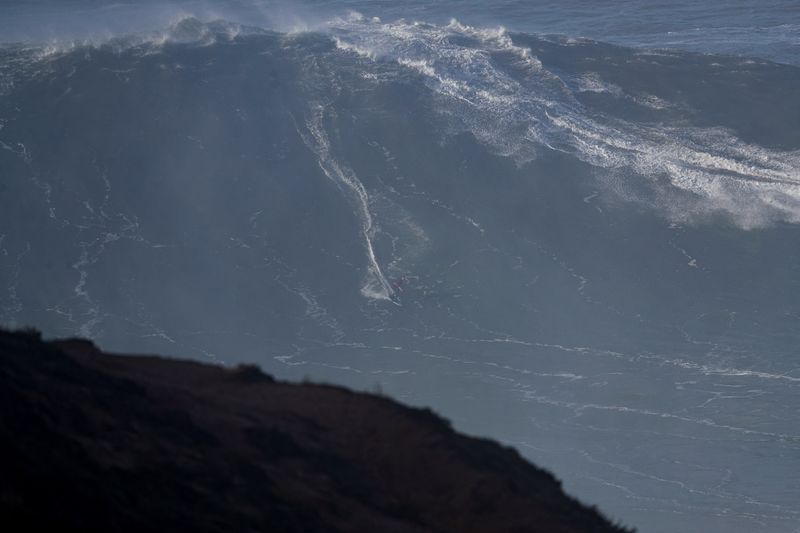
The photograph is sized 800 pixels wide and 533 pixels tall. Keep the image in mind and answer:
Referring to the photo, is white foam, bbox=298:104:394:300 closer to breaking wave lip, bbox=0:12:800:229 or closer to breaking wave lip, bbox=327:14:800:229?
breaking wave lip, bbox=0:12:800:229

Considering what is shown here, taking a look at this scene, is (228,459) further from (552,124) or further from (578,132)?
(552,124)

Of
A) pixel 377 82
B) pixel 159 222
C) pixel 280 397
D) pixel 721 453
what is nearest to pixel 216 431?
pixel 280 397

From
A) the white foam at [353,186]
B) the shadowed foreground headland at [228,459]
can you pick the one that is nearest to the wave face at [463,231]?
the white foam at [353,186]

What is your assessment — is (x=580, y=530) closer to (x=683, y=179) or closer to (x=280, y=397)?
(x=280, y=397)

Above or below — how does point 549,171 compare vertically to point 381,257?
above

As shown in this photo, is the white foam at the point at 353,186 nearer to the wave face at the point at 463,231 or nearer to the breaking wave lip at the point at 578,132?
the wave face at the point at 463,231

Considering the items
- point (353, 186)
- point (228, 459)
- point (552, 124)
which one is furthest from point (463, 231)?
point (228, 459)

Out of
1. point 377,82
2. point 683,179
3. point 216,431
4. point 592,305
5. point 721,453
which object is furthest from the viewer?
point 377,82

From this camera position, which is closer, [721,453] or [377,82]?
[721,453]

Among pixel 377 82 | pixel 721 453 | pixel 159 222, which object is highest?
pixel 377 82
